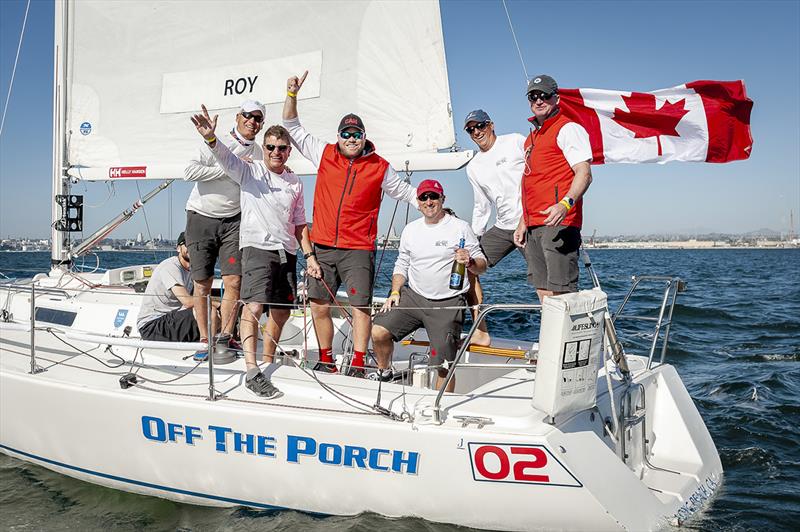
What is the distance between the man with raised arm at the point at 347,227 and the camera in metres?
3.99

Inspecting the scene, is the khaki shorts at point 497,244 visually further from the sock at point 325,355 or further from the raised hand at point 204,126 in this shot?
the raised hand at point 204,126

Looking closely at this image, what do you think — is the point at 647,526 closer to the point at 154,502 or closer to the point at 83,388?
the point at 154,502

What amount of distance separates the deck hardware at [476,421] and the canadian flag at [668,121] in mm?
2533

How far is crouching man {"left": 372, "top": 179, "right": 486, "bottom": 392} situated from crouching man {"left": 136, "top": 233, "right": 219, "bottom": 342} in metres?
1.41

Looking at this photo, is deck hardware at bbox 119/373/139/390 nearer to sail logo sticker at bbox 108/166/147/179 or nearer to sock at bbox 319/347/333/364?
sock at bbox 319/347/333/364

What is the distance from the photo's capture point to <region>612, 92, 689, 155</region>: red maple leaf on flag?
14.9 feet

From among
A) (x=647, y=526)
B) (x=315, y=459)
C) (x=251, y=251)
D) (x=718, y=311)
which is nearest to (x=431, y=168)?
(x=251, y=251)

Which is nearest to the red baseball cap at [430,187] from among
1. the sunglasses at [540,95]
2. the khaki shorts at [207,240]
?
the sunglasses at [540,95]

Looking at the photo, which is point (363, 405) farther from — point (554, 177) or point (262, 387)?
point (554, 177)

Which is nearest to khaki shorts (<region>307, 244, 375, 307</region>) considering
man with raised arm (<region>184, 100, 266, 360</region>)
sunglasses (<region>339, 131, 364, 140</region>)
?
man with raised arm (<region>184, 100, 266, 360</region>)

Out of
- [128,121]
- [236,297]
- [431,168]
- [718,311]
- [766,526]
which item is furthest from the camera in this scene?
[718,311]

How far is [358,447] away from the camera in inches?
120

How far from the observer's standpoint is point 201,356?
13.6 feet

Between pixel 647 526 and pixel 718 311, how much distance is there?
Answer: 994cm
